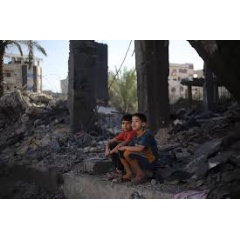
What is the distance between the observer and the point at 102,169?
5.76 m

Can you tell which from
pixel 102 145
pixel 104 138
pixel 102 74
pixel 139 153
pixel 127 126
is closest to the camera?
pixel 139 153

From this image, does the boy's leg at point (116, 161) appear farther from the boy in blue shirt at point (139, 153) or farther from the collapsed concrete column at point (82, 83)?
the collapsed concrete column at point (82, 83)

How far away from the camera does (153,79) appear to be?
8.18m

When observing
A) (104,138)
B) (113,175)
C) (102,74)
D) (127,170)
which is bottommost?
(113,175)

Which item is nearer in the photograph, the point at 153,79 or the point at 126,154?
the point at 126,154

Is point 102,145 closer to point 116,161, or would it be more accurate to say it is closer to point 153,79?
point 153,79

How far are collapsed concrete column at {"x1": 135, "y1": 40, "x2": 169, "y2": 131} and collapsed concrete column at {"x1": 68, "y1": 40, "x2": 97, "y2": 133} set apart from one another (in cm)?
99

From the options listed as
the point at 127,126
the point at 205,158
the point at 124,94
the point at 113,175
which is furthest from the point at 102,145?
the point at 124,94

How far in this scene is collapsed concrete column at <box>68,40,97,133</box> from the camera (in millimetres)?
8234

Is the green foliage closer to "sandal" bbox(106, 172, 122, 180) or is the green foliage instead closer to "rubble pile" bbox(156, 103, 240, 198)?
"rubble pile" bbox(156, 103, 240, 198)

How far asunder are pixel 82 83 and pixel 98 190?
343 cm
